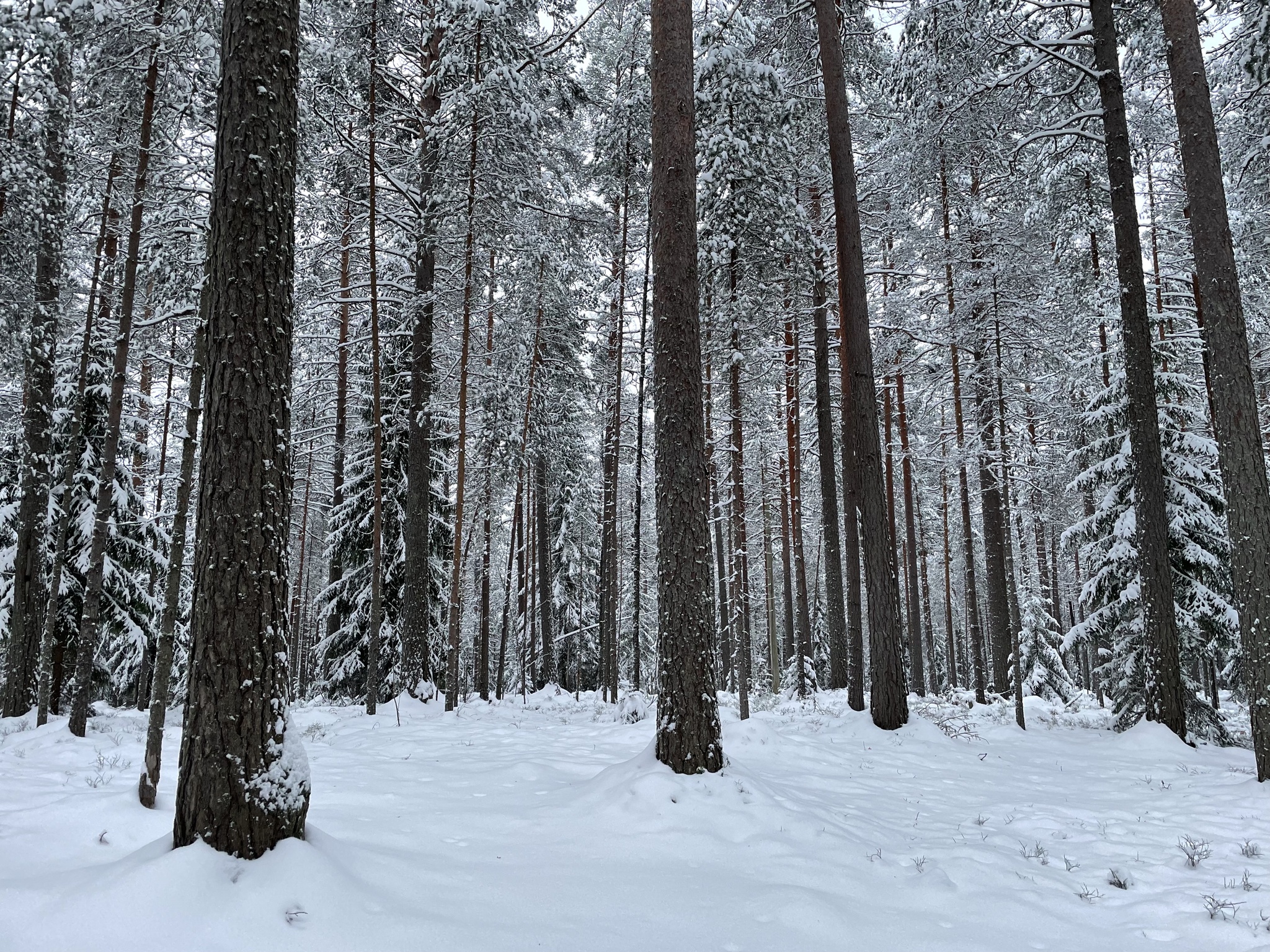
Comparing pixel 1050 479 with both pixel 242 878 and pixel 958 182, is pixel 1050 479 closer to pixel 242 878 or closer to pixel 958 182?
pixel 958 182

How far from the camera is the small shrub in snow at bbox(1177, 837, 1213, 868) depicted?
4.52 m

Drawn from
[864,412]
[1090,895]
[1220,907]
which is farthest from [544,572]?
[1220,907]

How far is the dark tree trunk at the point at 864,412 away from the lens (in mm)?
9539

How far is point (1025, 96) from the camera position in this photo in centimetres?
1099

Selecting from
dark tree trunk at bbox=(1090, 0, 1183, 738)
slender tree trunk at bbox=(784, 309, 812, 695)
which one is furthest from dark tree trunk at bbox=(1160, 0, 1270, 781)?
slender tree trunk at bbox=(784, 309, 812, 695)

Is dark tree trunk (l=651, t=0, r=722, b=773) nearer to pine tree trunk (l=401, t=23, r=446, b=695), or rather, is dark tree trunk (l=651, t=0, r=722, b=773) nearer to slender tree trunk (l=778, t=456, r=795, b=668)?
pine tree trunk (l=401, t=23, r=446, b=695)

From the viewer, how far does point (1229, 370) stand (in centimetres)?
696

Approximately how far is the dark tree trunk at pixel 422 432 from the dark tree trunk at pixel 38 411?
5.18m

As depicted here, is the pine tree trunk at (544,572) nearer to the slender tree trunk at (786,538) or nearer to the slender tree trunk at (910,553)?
the slender tree trunk at (786,538)

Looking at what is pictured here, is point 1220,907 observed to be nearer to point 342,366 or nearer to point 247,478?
point 247,478

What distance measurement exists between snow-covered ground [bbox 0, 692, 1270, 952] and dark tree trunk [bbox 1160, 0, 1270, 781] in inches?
58.7

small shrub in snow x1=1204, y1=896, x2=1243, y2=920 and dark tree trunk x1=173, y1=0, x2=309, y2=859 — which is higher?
dark tree trunk x1=173, y1=0, x2=309, y2=859

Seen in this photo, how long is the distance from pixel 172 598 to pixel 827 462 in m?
12.3

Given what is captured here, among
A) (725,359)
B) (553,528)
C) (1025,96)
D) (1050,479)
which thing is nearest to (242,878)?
(725,359)
